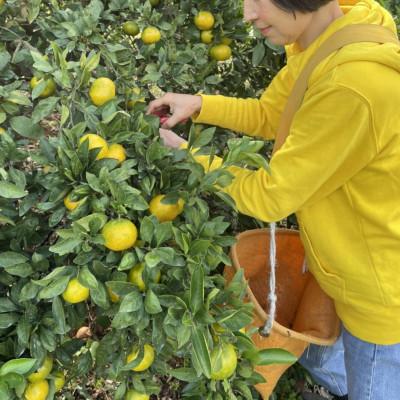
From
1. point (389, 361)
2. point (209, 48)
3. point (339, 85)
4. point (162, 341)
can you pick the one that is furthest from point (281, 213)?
point (209, 48)

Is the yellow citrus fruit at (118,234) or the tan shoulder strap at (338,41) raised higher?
the tan shoulder strap at (338,41)

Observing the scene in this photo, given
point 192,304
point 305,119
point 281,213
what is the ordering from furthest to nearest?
point 281,213
point 305,119
point 192,304

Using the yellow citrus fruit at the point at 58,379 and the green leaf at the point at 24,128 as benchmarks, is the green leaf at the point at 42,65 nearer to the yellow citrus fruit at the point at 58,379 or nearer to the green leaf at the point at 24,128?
the green leaf at the point at 24,128

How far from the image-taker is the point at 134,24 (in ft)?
5.02

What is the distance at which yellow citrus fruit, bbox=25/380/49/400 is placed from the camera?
3.38 ft

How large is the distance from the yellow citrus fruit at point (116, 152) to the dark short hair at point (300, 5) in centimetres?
51

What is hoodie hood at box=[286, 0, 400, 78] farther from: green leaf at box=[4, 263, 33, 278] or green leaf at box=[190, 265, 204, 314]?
green leaf at box=[4, 263, 33, 278]

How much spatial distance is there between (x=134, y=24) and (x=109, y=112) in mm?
616

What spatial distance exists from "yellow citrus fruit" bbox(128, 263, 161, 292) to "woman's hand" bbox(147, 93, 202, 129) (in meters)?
0.59

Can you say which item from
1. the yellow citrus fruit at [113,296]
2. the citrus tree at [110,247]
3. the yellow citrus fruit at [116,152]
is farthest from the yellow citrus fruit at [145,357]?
the yellow citrus fruit at [116,152]

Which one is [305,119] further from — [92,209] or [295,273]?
[295,273]

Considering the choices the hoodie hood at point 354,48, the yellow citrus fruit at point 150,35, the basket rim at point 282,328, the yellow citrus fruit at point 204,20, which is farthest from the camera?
the yellow citrus fruit at point 204,20

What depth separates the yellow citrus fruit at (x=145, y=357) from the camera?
1.04 metres

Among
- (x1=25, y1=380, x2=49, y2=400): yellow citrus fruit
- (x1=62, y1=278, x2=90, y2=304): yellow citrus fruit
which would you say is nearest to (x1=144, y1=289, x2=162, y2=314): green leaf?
(x1=62, y1=278, x2=90, y2=304): yellow citrus fruit
